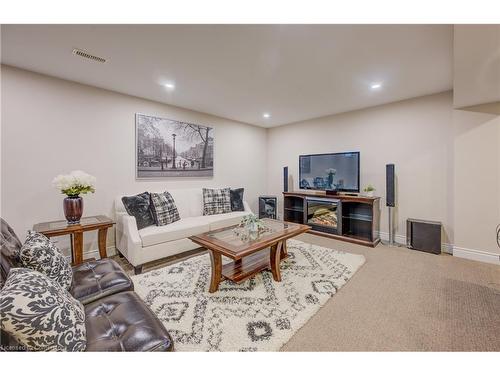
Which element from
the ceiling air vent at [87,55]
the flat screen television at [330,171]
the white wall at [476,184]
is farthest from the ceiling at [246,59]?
the flat screen television at [330,171]

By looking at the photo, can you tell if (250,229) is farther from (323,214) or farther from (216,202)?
(323,214)

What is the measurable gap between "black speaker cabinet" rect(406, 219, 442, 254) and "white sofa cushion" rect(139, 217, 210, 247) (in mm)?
3115

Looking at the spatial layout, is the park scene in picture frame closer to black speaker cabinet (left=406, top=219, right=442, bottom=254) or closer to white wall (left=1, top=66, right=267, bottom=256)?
white wall (left=1, top=66, right=267, bottom=256)

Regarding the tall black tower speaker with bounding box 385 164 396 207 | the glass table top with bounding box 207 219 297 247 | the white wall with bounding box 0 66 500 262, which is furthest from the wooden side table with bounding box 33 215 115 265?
the tall black tower speaker with bounding box 385 164 396 207

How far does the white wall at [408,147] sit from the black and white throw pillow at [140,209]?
11.4 ft

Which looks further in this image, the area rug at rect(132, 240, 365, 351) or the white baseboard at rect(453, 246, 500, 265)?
the white baseboard at rect(453, 246, 500, 265)

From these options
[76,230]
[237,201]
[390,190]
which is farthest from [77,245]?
[390,190]

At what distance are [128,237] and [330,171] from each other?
137 inches

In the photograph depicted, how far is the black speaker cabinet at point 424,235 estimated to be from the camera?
3.14 meters

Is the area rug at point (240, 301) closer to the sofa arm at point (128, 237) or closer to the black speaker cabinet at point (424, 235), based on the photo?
the sofa arm at point (128, 237)

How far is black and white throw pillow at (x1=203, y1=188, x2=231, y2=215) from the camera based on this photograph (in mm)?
3850
